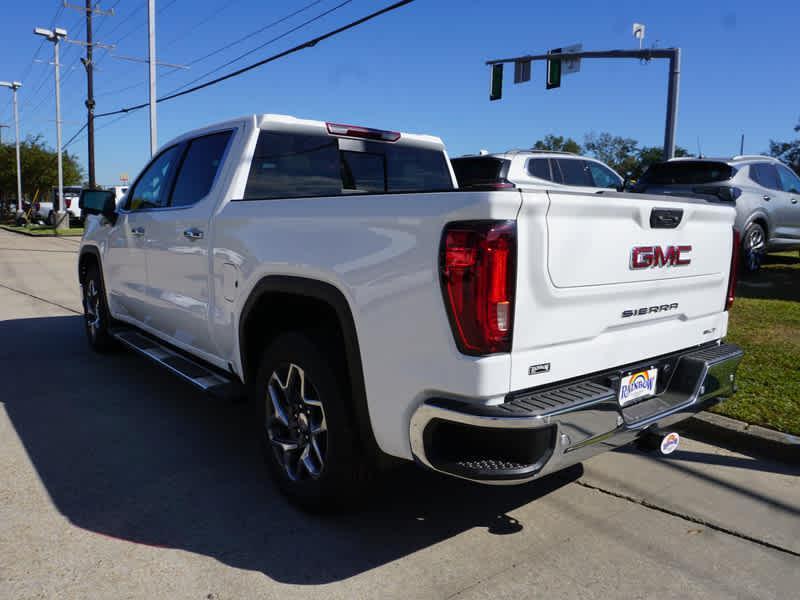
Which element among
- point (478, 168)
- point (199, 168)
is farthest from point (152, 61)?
point (199, 168)

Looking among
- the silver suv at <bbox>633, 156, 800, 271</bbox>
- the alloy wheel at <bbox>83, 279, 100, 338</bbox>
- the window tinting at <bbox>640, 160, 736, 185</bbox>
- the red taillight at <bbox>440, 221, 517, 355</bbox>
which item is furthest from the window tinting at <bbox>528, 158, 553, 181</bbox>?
the red taillight at <bbox>440, 221, 517, 355</bbox>

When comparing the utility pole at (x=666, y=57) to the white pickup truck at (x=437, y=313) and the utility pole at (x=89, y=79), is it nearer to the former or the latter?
the white pickup truck at (x=437, y=313)

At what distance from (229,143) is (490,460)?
9.00 feet

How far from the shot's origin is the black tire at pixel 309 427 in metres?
2.95

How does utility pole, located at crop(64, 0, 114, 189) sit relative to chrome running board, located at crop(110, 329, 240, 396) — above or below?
above

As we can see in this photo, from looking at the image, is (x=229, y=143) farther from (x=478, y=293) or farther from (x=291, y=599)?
(x=291, y=599)

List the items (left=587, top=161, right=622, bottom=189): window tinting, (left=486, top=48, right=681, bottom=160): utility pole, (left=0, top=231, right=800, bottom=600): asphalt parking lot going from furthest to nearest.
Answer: (left=486, top=48, right=681, bottom=160): utility pole < (left=587, top=161, right=622, bottom=189): window tinting < (left=0, top=231, right=800, bottom=600): asphalt parking lot

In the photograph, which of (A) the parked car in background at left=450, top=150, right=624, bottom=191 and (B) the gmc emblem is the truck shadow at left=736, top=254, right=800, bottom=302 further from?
(B) the gmc emblem

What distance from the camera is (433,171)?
502 cm

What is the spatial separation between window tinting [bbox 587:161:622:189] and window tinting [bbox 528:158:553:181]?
1197 millimetres

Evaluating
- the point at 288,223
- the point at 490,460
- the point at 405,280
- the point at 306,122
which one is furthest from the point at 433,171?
the point at 490,460

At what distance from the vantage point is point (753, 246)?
10156 mm

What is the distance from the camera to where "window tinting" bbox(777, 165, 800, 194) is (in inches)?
Answer: 424

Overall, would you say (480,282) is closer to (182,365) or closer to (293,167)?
(293,167)
